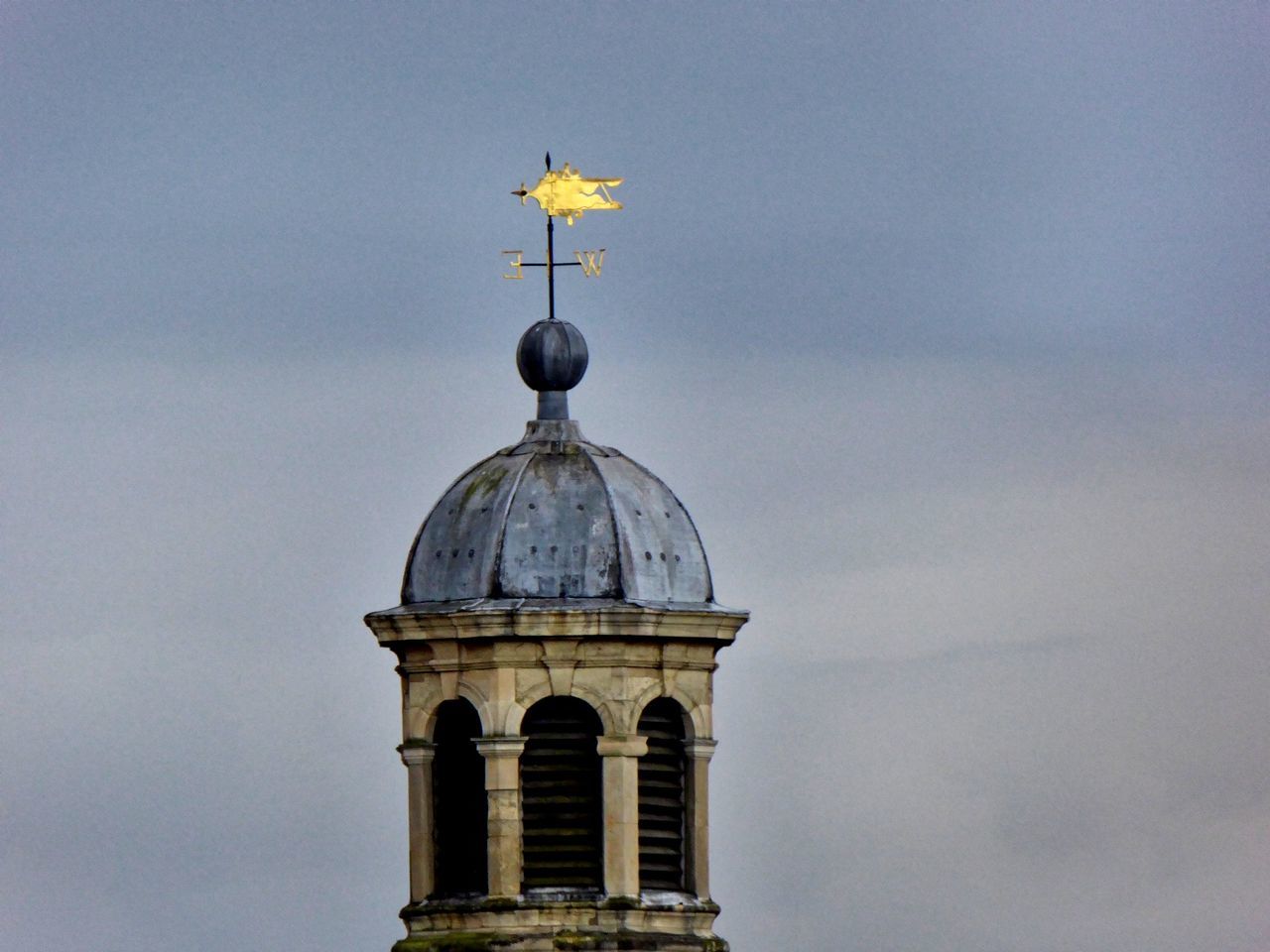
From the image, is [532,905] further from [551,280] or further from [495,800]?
[551,280]

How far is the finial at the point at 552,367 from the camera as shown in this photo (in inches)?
4018

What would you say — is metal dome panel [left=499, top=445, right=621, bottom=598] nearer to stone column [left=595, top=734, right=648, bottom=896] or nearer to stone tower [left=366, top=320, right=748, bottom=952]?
stone tower [left=366, top=320, right=748, bottom=952]

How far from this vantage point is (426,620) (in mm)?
99938

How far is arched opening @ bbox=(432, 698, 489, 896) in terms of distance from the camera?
10038cm

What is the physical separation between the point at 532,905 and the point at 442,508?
539 centimetres

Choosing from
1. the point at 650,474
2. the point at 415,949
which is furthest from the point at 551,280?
the point at 415,949

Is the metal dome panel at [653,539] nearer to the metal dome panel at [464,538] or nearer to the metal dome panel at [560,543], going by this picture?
the metal dome panel at [560,543]

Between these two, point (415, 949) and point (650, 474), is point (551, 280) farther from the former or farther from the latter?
point (415, 949)

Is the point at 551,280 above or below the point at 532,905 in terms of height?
above

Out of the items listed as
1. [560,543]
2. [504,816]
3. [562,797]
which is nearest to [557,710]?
[562,797]

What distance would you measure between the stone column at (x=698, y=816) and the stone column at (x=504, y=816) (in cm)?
239

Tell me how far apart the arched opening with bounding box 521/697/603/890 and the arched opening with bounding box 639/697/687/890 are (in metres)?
0.76

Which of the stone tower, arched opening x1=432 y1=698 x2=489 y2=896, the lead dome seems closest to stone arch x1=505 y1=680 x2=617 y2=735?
the stone tower

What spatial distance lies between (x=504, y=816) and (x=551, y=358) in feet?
21.1
